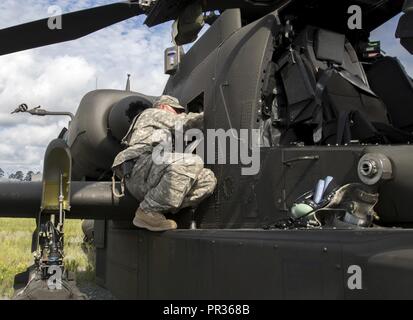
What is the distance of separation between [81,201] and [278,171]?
2060 mm

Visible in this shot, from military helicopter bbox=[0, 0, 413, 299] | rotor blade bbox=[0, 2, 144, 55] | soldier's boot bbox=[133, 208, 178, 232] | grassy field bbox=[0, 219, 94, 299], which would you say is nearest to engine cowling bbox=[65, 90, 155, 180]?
military helicopter bbox=[0, 0, 413, 299]

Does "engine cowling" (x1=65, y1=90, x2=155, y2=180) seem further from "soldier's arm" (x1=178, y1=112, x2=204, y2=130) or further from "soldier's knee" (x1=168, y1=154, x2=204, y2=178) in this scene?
"soldier's knee" (x1=168, y1=154, x2=204, y2=178)

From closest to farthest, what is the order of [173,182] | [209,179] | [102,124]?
[173,182] → [209,179] → [102,124]

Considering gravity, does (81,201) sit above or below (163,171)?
below

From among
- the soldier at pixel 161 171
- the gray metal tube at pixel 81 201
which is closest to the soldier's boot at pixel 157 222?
the soldier at pixel 161 171

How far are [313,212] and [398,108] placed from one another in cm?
148

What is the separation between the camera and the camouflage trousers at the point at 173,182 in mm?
3738

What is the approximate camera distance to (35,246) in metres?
4.05

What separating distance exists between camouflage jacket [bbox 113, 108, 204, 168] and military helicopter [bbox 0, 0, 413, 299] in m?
0.19

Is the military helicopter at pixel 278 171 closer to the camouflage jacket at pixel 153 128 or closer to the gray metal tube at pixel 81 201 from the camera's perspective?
the gray metal tube at pixel 81 201

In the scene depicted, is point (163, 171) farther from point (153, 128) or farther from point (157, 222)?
point (153, 128)

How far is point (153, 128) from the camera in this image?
4.23 meters

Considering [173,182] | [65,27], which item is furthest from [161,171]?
[65,27]
